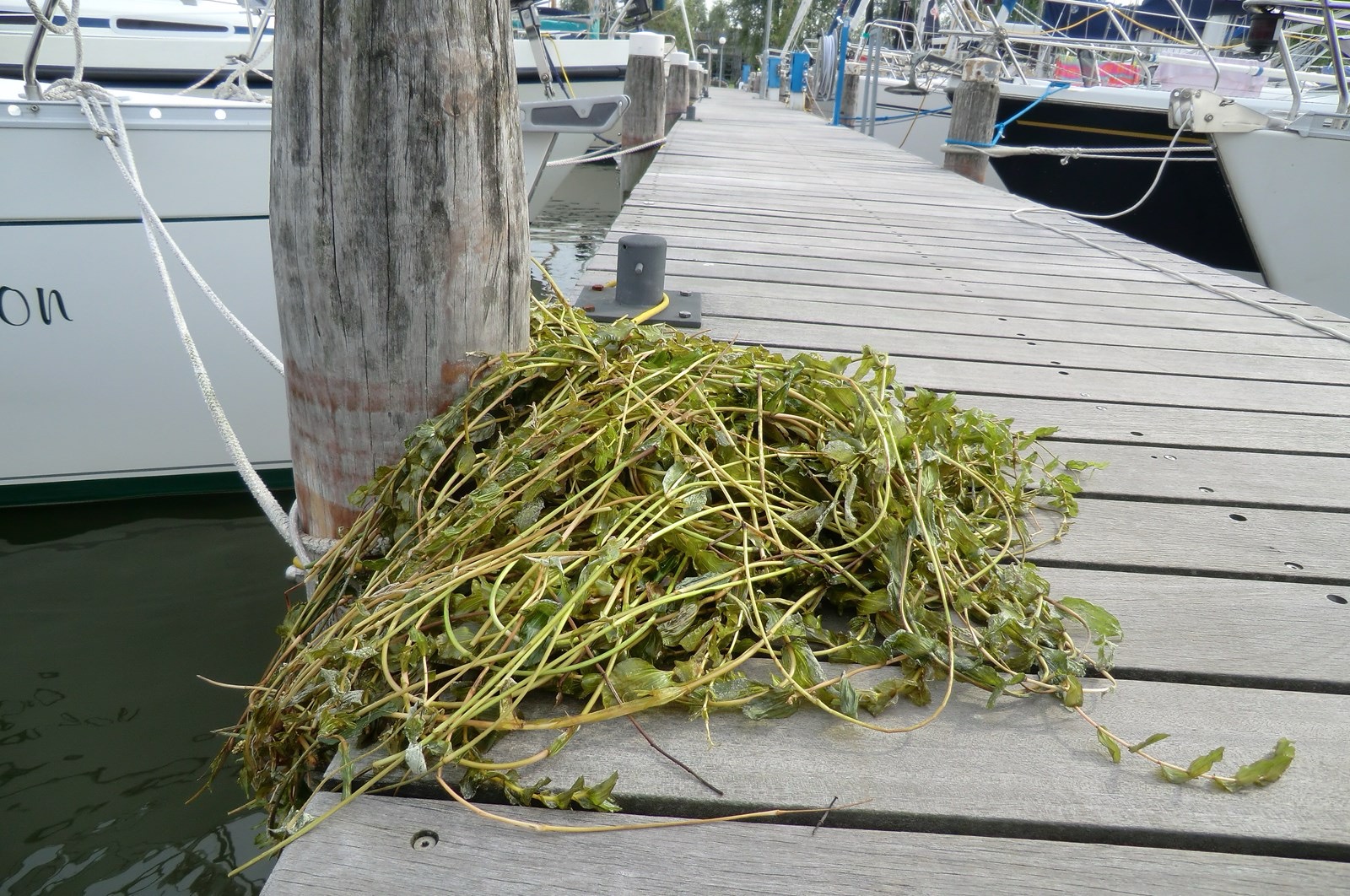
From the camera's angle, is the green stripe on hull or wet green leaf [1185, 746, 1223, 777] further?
the green stripe on hull

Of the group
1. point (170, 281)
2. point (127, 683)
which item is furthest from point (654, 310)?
point (127, 683)

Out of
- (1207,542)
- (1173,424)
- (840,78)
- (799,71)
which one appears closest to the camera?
(1207,542)

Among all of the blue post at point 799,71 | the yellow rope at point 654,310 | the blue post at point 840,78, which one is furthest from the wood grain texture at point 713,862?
the blue post at point 799,71

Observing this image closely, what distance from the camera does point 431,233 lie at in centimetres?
138

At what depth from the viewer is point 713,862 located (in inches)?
35.4

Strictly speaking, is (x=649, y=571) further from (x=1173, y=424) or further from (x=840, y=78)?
(x=840, y=78)

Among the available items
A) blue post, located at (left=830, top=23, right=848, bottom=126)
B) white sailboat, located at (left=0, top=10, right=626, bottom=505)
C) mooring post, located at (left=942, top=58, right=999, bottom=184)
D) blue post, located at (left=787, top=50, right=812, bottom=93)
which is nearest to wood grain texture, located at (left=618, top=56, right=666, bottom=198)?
mooring post, located at (left=942, top=58, right=999, bottom=184)

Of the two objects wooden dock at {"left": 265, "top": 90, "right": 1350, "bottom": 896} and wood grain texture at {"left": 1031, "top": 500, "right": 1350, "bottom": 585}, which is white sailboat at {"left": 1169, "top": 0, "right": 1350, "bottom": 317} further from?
wood grain texture at {"left": 1031, "top": 500, "right": 1350, "bottom": 585}

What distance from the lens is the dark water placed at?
2.65 metres

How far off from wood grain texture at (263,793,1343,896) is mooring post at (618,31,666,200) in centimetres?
707

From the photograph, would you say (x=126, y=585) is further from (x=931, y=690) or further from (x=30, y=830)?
(x=931, y=690)

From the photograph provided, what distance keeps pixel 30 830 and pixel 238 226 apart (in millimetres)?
2350

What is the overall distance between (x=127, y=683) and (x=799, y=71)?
18.4 m

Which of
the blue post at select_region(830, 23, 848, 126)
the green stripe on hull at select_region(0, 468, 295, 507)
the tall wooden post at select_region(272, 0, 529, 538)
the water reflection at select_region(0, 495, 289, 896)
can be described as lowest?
the water reflection at select_region(0, 495, 289, 896)
